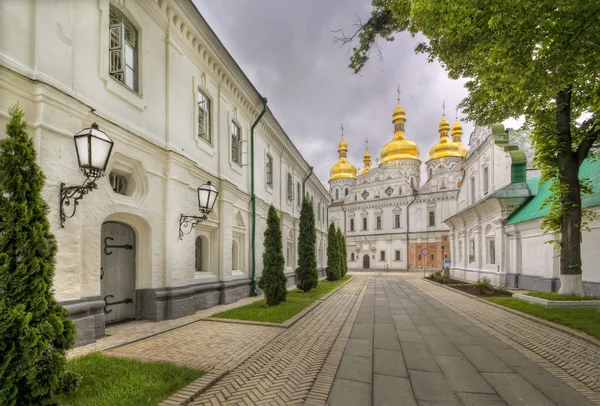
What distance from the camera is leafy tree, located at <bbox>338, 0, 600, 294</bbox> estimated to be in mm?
6500

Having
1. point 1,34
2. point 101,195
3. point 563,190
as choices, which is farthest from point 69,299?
point 563,190

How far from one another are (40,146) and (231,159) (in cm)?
727

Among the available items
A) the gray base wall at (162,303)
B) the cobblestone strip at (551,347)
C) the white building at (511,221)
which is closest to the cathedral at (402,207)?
the white building at (511,221)

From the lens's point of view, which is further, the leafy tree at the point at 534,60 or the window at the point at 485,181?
the window at the point at 485,181

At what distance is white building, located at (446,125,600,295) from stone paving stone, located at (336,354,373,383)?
1084 cm

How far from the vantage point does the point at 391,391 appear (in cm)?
417

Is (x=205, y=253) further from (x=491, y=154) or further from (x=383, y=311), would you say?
(x=491, y=154)

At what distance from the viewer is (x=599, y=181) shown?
41.8 ft

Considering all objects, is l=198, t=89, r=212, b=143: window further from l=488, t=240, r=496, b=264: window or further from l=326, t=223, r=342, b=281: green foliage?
l=488, t=240, r=496, b=264: window

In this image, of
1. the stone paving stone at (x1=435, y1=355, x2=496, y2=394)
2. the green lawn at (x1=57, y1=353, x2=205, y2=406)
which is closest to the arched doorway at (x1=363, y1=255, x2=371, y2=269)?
the stone paving stone at (x1=435, y1=355, x2=496, y2=394)

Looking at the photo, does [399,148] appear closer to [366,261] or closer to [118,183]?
[366,261]

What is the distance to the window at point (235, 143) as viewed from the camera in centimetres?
1261

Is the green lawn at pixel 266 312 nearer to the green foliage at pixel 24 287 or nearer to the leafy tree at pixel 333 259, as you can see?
the green foliage at pixel 24 287

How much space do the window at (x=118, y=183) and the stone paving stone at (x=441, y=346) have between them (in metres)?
7.45
